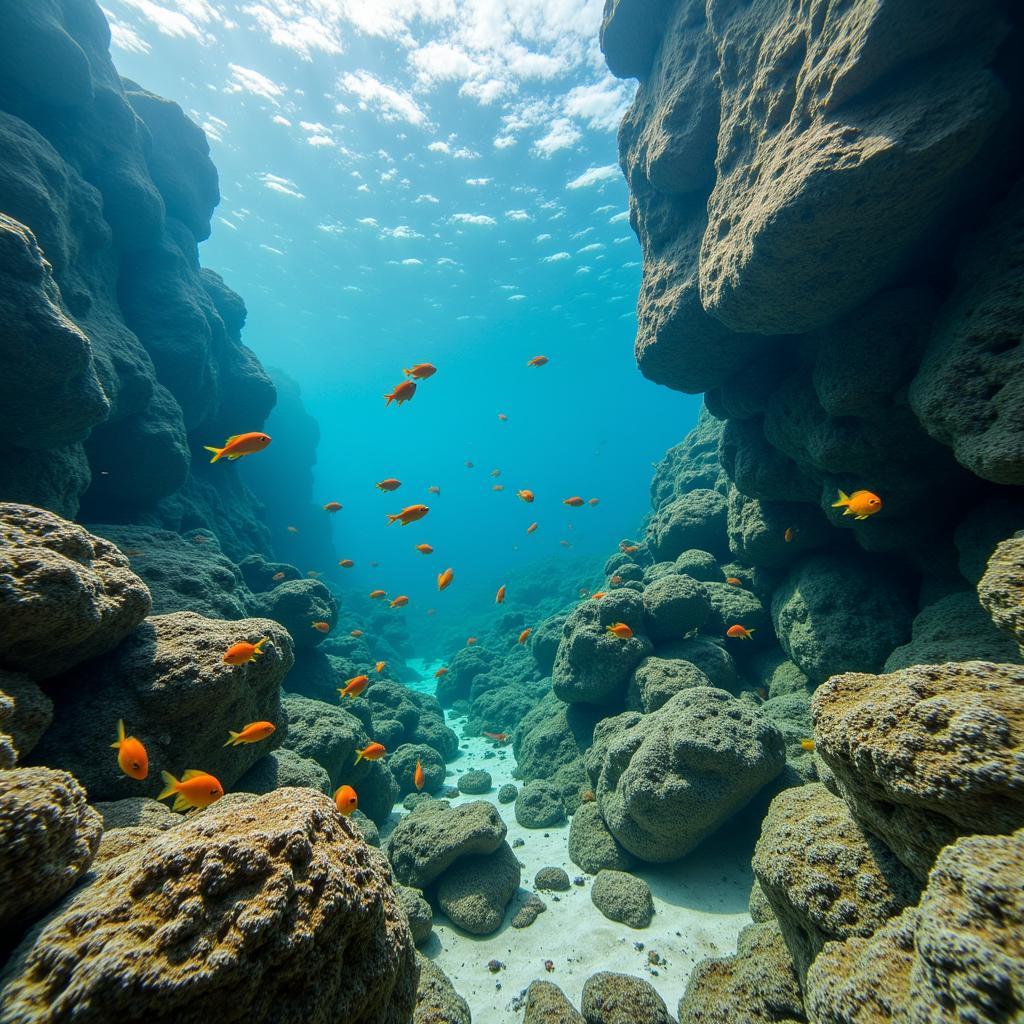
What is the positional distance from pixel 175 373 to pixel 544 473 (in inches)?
5769

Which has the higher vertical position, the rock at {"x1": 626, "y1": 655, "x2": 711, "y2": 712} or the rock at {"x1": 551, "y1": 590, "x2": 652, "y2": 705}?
the rock at {"x1": 551, "y1": 590, "x2": 652, "y2": 705}

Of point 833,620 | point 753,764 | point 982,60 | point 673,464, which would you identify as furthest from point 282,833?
point 673,464

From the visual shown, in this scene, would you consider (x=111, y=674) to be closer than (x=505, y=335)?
Yes

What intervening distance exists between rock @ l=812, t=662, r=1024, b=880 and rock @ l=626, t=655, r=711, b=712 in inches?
189

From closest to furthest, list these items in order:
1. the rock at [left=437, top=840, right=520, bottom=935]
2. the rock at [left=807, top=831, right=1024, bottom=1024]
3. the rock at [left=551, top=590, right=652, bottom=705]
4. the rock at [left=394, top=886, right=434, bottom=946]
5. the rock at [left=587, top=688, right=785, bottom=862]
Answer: the rock at [left=807, top=831, right=1024, bottom=1024] < the rock at [left=394, top=886, right=434, bottom=946] < the rock at [left=587, top=688, right=785, bottom=862] < the rock at [left=437, top=840, right=520, bottom=935] < the rock at [left=551, top=590, right=652, bottom=705]

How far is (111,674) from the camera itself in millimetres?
3699

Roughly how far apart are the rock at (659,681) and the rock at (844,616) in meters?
1.65

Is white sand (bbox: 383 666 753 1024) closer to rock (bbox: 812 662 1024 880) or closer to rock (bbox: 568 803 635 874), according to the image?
rock (bbox: 568 803 635 874)

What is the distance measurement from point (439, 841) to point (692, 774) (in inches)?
132

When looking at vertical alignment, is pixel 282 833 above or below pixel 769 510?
below

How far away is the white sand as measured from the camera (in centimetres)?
443

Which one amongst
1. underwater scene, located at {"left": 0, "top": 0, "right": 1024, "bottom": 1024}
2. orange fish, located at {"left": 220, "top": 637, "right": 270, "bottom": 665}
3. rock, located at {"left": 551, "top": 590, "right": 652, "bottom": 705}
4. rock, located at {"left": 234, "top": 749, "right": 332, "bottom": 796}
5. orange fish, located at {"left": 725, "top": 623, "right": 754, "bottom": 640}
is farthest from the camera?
rock, located at {"left": 551, "top": 590, "right": 652, "bottom": 705}

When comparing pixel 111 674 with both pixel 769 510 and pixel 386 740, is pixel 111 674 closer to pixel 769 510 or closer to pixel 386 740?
pixel 386 740

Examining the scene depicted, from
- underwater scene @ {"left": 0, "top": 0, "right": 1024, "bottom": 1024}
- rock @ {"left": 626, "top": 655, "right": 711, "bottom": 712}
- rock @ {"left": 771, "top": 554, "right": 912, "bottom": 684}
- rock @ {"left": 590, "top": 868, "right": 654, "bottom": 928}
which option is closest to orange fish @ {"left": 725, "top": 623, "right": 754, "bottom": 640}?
underwater scene @ {"left": 0, "top": 0, "right": 1024, "bottom": 1024}
